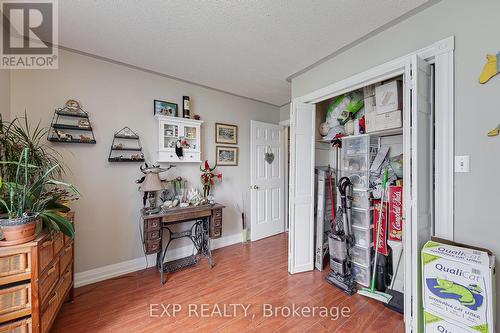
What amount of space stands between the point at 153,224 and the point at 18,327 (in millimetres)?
1146

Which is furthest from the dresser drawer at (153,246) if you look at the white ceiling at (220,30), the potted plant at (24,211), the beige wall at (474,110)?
the beige wall at (474,110)

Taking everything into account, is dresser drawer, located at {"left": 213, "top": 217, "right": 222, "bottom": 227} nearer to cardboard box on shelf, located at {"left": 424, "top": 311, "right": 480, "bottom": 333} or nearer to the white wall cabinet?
the white wall cabinet

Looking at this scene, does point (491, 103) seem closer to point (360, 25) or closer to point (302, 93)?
point (360, 25)

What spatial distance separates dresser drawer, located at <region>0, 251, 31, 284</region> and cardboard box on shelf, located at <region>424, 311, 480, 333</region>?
250 centimetres

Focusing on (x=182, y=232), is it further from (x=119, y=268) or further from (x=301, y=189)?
(x=301, y=189)

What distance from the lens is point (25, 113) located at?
A: 1907 millimetres

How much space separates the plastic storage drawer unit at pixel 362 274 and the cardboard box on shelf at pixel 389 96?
1.72 m

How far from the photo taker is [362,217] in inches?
90.7

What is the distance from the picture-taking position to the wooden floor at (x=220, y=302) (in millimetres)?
1639

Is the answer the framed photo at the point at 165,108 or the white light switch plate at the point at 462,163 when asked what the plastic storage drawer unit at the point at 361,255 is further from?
the framed photo at the point at 165,108

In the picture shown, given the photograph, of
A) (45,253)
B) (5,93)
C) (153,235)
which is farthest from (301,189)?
(5,93)

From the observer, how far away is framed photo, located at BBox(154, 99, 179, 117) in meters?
2.63

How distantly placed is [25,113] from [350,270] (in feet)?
12.5

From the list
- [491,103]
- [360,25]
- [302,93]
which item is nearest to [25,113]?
[302,93]
